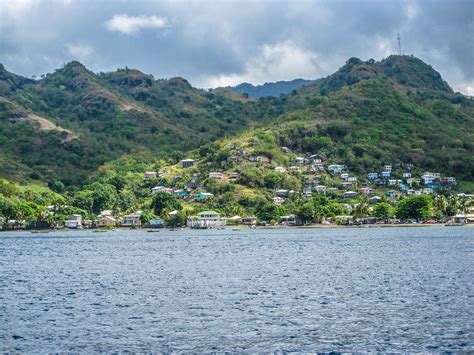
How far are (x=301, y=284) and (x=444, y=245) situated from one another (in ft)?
170

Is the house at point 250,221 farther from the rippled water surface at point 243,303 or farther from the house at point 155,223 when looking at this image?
the rippled water surface at point 243,303

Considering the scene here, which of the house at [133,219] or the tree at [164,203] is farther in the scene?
the tree at [164,203]

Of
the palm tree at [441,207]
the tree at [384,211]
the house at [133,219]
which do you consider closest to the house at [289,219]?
the tree at [384,211]

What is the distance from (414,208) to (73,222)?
10115cm

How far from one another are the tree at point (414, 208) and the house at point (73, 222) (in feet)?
313

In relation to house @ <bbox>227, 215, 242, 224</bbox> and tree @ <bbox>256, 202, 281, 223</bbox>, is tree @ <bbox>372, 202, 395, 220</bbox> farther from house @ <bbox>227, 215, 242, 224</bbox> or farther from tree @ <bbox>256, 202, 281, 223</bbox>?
house @ <bbox>227, 215, 242, 224</bbox>

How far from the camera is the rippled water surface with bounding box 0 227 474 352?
36.8 m

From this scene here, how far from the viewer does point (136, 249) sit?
4537 inches

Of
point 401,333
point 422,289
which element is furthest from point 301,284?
point 401,333

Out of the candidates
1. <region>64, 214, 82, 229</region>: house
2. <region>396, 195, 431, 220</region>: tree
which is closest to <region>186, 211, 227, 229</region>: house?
<region>64, 214, 82, 229</region>: house

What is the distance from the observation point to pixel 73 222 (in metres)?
197

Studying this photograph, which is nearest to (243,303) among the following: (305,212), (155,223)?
(305,212)

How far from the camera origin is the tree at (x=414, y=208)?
572ft

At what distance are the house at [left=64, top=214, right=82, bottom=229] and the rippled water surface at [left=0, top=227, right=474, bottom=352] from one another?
344 ft
